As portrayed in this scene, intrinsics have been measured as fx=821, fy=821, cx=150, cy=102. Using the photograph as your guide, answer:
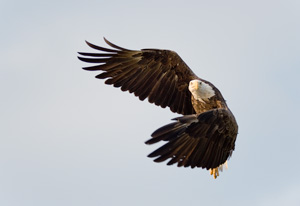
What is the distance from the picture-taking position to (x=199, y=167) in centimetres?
1201

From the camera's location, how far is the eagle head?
1318 centimetres

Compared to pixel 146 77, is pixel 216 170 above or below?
below

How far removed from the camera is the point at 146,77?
46.1ft

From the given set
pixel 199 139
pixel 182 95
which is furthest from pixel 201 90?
pixel 199 139

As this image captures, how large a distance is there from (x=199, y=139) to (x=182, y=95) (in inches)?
84.0

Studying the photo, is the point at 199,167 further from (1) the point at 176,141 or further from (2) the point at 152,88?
(2) the point at 152,88

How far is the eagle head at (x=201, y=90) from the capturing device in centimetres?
1318

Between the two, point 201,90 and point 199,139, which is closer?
point 199,139

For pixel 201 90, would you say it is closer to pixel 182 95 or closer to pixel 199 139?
pixel 182 95

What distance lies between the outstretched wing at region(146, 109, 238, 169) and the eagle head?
0.92 m

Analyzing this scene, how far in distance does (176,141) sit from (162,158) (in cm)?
45

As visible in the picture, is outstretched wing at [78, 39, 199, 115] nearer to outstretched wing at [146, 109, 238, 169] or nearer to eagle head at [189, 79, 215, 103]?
eagle head at [189, 79, 215, 103]

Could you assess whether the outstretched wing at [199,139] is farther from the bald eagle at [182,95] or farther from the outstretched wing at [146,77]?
the outstretched wing at [146,77]

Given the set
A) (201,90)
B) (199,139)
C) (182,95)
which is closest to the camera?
(199,139)
